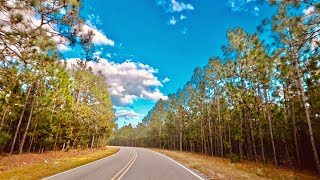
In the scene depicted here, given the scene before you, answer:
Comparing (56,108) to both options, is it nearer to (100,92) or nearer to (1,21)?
(100,92)

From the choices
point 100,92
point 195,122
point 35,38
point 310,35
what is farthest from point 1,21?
point 195,122

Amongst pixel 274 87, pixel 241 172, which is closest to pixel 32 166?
pixel 241 172

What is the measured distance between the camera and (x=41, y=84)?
66.4 feet

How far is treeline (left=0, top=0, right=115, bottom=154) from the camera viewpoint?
6195 mm

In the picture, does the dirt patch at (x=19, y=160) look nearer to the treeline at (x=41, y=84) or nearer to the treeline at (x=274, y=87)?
the treeline at (x=41, y=84)

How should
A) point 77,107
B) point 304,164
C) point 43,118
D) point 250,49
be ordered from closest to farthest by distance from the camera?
point 250,49 < point 304,164 < point 43,118 < point 77,107

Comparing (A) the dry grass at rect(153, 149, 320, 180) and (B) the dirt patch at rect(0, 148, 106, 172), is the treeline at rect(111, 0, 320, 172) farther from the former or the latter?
(B) the dirt patch at rect(0, 148, 106, 172)

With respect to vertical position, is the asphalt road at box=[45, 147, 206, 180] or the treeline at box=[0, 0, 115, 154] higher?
the treeline at box=[0, 0, 115, 154]

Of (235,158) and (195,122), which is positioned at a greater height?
(195,122)

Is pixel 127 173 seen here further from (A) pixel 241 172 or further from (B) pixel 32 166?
(B) pixel 32 166

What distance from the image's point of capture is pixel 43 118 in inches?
915

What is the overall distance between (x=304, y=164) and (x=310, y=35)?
20.3m

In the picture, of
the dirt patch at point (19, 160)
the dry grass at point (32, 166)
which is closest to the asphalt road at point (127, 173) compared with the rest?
the dry grass at point (32, 166)

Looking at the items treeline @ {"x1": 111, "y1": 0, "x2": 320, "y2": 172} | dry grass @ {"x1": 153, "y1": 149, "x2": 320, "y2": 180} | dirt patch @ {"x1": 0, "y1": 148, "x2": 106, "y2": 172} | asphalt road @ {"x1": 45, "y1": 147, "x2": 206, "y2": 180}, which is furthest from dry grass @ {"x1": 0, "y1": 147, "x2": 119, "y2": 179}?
treeline @ {"x1": 111, "y1": 0, "x2": 320, "y2": 172}
